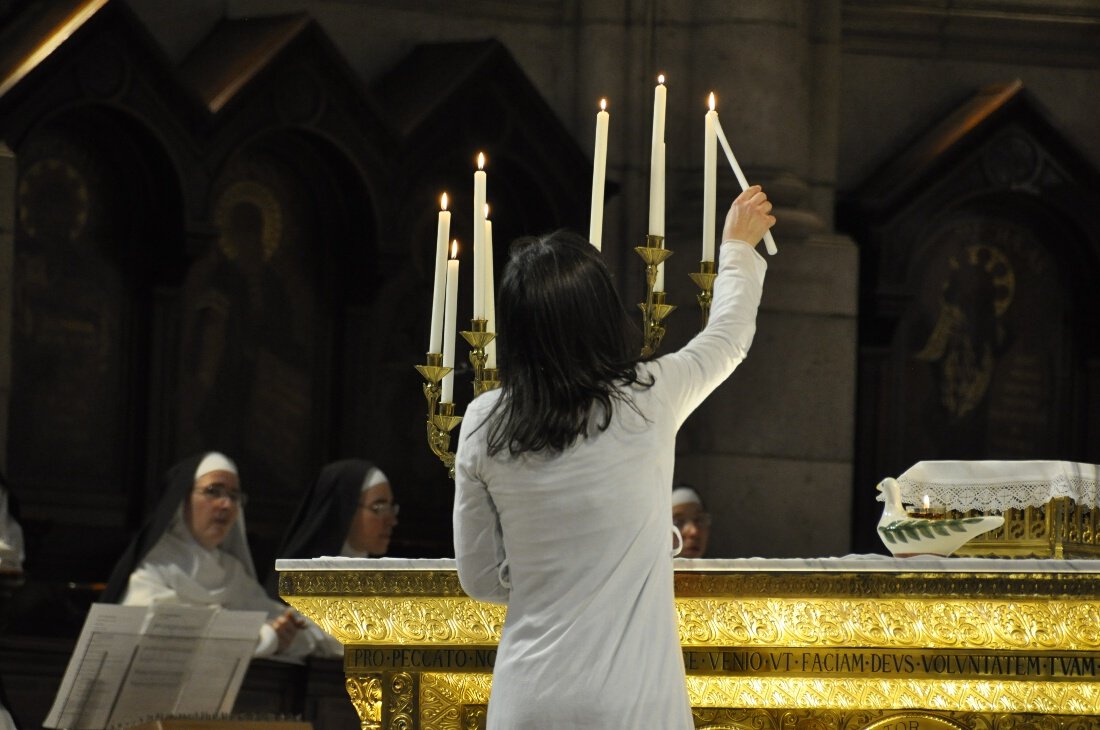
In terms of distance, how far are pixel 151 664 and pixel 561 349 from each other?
335 cm

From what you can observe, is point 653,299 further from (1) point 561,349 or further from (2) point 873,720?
(2) point 873,720

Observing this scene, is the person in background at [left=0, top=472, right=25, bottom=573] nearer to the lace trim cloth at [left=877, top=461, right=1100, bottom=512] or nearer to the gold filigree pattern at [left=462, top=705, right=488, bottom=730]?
the gold filigree pattern at [left=462, top=705, right=488, bottom=730]

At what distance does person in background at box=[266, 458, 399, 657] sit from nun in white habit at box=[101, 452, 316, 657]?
1.05 ft

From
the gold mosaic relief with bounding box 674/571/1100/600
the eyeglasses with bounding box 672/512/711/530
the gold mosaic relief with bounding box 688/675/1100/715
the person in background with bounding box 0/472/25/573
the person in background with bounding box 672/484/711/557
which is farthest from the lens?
the eyeglasses with bounding box 672/512/711/530

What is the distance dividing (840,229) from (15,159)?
4515 mm

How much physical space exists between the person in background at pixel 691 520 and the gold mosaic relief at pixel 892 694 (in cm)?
488

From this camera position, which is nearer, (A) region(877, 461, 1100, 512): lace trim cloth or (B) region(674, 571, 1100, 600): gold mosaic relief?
(B) region(674, 571, 1100, 600): gold mosaic relief

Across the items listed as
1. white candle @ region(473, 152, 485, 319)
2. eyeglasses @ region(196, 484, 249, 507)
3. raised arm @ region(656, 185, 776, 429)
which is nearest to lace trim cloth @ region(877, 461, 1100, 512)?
raised arm @ region(656, 185, 776, 429)

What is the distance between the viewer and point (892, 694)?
16.5 feet

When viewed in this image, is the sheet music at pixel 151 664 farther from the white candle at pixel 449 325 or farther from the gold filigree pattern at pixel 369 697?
the white candle at pixel 449 325

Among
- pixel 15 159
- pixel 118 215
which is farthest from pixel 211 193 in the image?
pixel 15 159

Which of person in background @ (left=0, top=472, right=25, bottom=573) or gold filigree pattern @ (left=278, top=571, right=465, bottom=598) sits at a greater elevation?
person in background @ (left=0, top=472, right=25, bottom=573)

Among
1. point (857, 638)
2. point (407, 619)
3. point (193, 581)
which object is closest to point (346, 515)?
point (193, 581)

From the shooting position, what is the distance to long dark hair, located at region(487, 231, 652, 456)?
440cm
